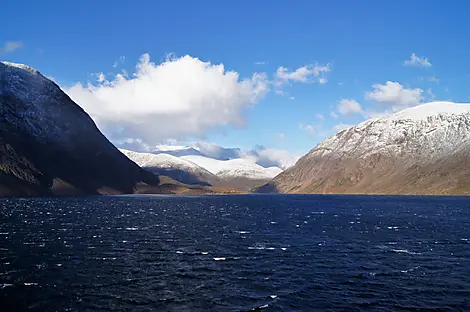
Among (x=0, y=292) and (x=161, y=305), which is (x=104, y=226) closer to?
(x=0, y=292)

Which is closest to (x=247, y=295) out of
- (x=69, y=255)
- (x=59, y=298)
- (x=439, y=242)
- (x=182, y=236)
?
(x=59, y=298)

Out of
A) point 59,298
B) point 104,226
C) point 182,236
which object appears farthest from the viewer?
point 104,226

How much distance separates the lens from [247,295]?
40.9 metres

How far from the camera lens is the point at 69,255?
200 feet

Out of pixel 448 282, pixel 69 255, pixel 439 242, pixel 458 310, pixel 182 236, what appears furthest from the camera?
pixel 182 236

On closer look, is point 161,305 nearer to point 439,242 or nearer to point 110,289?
point 110,289

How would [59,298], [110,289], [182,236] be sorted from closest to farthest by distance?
1. [59,298]
2. [110,289]
3. [182,236]

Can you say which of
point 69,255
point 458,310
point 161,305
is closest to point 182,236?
point 69,255

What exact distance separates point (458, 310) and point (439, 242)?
43212mm

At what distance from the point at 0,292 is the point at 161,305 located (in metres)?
17.9

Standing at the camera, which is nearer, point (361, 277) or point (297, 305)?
point (297, 305)

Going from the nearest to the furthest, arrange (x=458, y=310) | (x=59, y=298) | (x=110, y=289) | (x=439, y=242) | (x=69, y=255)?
(x=458, y=310)
(x=59, y=298)
(x=110, y=289)
(x=69, y=255)
(x=439, y=242)

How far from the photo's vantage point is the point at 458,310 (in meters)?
36.6

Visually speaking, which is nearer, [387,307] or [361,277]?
[387,307]
